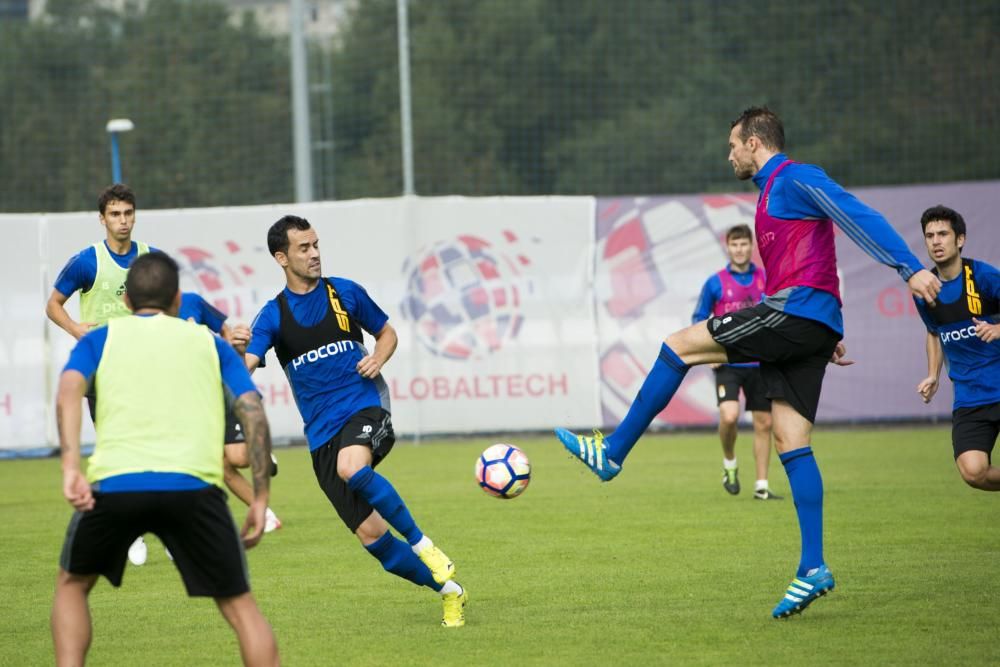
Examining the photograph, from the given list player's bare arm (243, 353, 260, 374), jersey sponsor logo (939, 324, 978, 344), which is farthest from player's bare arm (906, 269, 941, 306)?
player's bare arm (243, 353, 260, 374)

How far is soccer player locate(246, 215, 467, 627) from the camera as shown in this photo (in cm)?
745

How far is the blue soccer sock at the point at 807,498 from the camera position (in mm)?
7266

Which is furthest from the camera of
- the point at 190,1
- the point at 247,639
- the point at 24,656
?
the point at 190,1

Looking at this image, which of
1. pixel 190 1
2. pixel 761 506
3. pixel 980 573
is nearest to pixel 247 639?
pixel 980 573

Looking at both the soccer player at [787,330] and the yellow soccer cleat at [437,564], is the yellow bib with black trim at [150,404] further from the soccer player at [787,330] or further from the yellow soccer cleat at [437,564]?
the soccer player at [787,330]

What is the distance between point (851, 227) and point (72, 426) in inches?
151

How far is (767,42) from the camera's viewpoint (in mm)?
30500

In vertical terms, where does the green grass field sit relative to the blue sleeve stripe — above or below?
below

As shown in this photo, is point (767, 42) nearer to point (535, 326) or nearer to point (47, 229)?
point (535, 326)

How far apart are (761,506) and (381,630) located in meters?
5.38

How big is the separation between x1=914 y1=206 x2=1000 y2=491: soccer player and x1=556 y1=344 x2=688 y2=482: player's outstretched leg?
2.17 m

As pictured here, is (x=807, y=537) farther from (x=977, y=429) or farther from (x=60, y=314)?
(x=60, y=314)

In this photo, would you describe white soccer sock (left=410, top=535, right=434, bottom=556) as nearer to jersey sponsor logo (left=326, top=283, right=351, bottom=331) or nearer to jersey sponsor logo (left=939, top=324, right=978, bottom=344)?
jersey sponsor logo (left=326, top=283, right=351, bottom=331)

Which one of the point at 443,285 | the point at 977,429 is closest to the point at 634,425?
the point at 977,429
